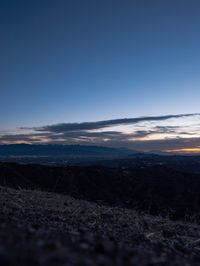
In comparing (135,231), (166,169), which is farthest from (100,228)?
(166,169)

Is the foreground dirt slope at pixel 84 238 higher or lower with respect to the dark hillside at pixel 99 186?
higher

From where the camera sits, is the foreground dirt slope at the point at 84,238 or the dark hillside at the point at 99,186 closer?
the foreground dirt slope at the point at 84,238

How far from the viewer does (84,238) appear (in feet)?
15.9

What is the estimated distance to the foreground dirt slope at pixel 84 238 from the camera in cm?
346

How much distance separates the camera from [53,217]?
10.2 m

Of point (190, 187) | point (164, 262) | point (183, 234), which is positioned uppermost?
point (164, 262)

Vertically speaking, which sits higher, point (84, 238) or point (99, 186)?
point (84, 238)

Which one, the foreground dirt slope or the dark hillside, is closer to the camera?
the foreground dirt slope

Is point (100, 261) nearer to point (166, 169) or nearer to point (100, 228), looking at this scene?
point (100, 228)

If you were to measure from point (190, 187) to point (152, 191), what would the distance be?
6.74 meters

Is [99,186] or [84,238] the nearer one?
[84,238]

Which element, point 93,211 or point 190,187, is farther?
point 190,187

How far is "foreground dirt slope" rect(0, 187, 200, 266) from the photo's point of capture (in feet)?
11.4

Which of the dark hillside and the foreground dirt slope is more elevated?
the foreground dirt slope
